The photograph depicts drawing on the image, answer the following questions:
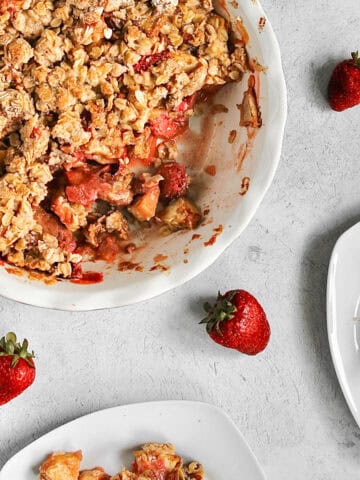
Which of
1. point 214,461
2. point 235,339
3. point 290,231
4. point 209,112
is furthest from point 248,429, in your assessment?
point 209,112

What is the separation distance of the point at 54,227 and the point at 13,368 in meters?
0.32

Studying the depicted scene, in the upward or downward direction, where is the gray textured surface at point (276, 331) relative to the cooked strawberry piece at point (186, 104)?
downward

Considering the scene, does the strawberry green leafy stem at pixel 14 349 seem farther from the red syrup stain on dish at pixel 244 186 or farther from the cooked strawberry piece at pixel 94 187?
the red syrup stain on dish at pixel 244 186

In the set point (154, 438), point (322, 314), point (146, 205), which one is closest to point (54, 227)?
point (146, 205)

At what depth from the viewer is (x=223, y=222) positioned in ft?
5.28

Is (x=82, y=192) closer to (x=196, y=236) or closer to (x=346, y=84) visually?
(x=196, y=236)

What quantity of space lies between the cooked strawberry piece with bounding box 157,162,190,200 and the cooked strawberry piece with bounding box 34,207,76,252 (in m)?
0.22

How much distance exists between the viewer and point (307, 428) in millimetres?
1857

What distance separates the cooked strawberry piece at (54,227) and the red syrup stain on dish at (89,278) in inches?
2.5

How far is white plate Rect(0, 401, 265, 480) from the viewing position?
5.81 feet

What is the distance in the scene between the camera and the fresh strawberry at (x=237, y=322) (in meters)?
1.72

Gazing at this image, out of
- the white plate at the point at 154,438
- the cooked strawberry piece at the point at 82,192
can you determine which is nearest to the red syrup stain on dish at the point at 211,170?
the cooked strawberry piece at the point at 82,192

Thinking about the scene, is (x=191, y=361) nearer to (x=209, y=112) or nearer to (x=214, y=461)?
(x=214, y=461)

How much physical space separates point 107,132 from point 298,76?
503 mm
